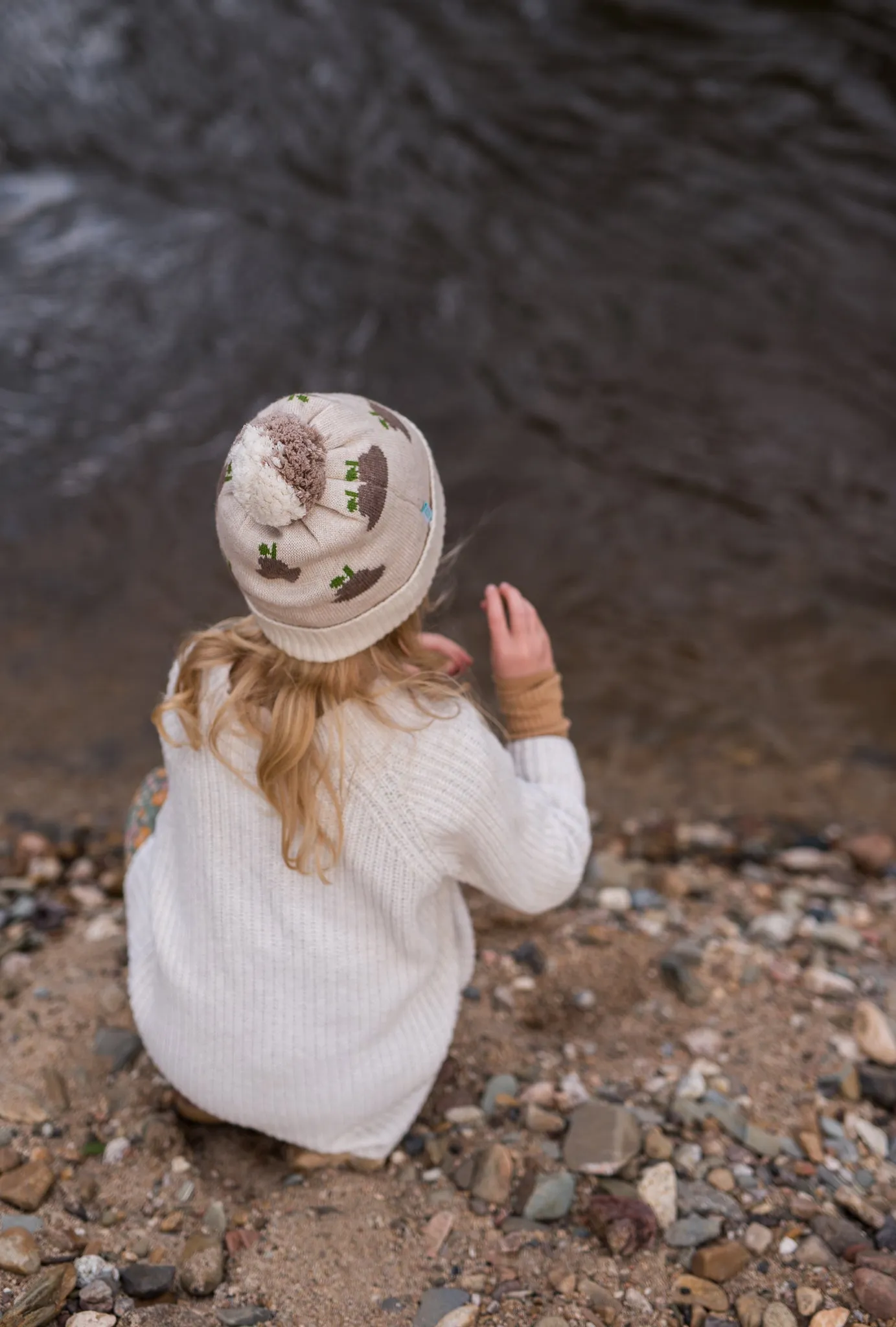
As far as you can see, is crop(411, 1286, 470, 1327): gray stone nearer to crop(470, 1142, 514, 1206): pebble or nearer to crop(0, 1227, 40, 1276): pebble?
crop(470, 1142, 514, 1206): pebble

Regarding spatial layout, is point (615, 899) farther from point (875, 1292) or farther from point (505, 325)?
point (505, 325)

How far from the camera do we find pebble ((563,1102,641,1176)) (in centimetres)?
264

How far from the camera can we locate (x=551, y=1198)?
256 cm

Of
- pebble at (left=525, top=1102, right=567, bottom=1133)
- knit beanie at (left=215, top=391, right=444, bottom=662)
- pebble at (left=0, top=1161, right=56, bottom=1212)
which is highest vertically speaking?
knit beanie at (left=215, top=391, right=444, bottom=662)

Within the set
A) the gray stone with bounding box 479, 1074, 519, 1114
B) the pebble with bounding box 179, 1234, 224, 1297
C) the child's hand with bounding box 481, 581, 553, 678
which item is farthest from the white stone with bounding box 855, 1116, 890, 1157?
the pebble with bounding box 179, 1234, 224, 1297

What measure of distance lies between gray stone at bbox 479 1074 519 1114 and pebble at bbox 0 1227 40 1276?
0.99 m

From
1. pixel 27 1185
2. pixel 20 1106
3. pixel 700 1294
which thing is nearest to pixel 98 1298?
pixel 27 1185

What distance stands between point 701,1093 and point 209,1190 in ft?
3.66

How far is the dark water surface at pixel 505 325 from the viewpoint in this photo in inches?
190

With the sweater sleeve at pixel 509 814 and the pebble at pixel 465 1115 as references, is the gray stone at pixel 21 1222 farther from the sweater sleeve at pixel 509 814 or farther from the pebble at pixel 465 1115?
the sweater sleeve at pixel 509 814

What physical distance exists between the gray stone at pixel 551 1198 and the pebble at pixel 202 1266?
0.62 metres

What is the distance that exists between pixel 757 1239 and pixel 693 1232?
126 mm

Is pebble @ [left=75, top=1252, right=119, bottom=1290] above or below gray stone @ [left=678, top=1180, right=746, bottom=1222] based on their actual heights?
below

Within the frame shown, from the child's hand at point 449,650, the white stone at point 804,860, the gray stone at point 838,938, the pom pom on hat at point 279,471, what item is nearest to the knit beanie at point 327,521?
the pom pom on hat at point 279,471
